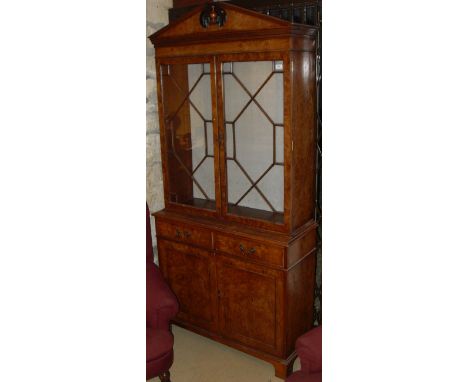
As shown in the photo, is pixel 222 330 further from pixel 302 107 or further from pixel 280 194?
pixel 302 107

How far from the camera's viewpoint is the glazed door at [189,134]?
2350mm

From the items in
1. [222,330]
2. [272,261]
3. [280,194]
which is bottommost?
[222,330]

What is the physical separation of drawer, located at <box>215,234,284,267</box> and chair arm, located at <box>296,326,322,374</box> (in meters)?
0.50

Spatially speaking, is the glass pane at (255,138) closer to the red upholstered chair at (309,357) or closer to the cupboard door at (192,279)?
the cupboard door at (192,279)

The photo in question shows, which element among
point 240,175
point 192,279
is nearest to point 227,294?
point 192,279

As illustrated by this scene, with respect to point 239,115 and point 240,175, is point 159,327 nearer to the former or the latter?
point 240,175

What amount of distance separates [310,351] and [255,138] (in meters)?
1.09

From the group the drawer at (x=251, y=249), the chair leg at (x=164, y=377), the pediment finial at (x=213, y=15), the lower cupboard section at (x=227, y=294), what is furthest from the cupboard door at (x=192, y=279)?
the pediment finial at (x=213, y=15)

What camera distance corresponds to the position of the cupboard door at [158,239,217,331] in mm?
2447

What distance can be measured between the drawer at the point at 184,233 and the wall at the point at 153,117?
19cm

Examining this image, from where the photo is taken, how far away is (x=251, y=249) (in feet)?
7.28
